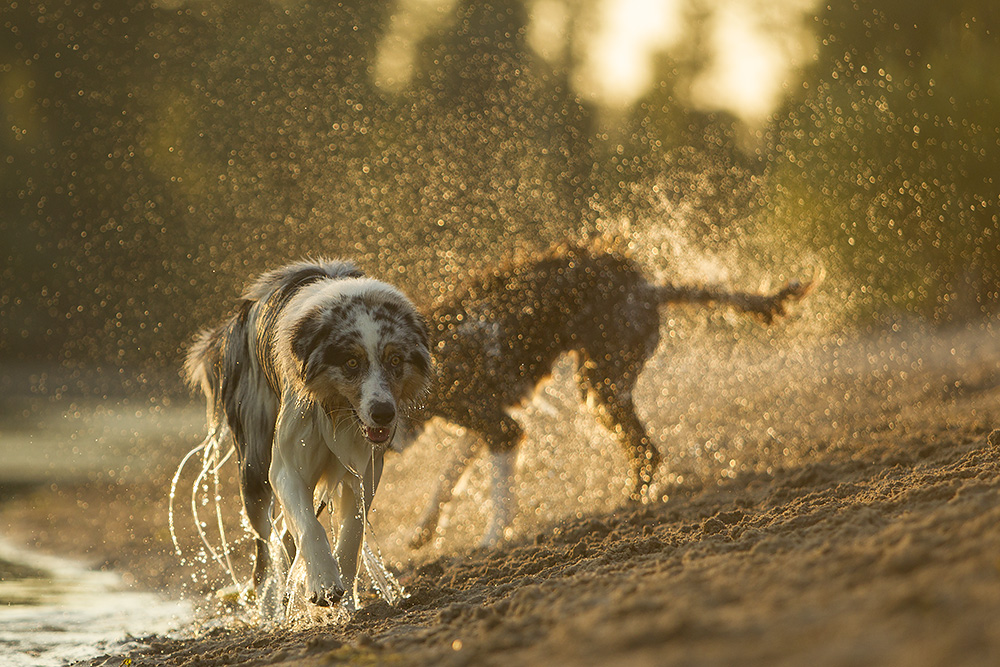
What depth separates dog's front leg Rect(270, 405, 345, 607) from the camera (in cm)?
408

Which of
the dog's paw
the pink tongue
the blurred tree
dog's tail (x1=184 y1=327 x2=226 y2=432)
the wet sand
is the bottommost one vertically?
the wet sand

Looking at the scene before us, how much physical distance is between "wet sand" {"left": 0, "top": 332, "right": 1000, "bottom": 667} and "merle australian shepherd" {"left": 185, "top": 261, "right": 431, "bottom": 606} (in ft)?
1.38

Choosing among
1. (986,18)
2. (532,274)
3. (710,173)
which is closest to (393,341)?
(532,274)

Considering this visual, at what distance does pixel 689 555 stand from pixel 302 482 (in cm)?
177

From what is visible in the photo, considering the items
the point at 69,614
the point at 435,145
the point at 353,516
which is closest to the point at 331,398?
the point at 353,516

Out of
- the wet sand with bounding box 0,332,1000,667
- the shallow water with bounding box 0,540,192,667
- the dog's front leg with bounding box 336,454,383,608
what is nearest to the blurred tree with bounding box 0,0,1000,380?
the wet sand with bounding box 0,332,1000,667

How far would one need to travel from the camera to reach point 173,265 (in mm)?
24578

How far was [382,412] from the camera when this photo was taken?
4.09m

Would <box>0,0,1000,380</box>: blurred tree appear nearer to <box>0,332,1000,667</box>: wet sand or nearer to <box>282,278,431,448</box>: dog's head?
<box>0,332,1000,667</box>: wet sand

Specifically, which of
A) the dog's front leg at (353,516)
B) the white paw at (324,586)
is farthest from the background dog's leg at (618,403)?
the white paw at (324,586)

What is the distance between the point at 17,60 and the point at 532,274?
25.4 metres

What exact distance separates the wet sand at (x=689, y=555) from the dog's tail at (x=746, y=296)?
3.77 feet

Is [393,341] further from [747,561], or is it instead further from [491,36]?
[491,36]

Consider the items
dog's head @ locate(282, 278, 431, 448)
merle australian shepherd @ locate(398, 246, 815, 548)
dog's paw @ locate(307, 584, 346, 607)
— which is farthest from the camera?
merle australian shepherd @ locate(398, 246, 815, 548)
